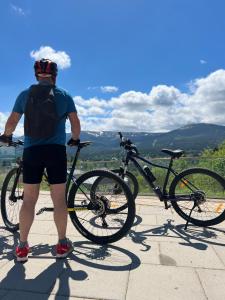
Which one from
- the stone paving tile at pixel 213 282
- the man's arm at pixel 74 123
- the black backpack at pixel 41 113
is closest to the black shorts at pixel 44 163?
the black backpack at pixel 41 113

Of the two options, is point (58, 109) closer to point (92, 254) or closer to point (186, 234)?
point (92, 254)

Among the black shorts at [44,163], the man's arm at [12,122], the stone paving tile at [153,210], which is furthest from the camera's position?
the stone paving tile at [153,210]

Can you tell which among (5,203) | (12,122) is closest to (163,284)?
(12,122)

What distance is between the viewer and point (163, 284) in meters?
2.88

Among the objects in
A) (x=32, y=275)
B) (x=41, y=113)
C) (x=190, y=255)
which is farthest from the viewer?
(x=190, y=255)

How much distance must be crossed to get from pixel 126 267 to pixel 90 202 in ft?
3.36

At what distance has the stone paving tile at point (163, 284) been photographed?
2688 millimetres

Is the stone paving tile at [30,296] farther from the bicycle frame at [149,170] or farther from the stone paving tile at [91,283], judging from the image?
the bicycle frame at [149,170]

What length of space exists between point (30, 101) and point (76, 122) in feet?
1.62

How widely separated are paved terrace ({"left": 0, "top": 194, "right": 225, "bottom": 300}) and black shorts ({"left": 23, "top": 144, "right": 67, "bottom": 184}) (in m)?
0.77

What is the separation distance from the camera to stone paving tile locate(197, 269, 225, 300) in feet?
8.86

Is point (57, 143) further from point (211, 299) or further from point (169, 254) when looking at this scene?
point (211, 299)

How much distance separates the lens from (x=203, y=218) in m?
5.00

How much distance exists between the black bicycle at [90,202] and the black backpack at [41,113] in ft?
2.23
